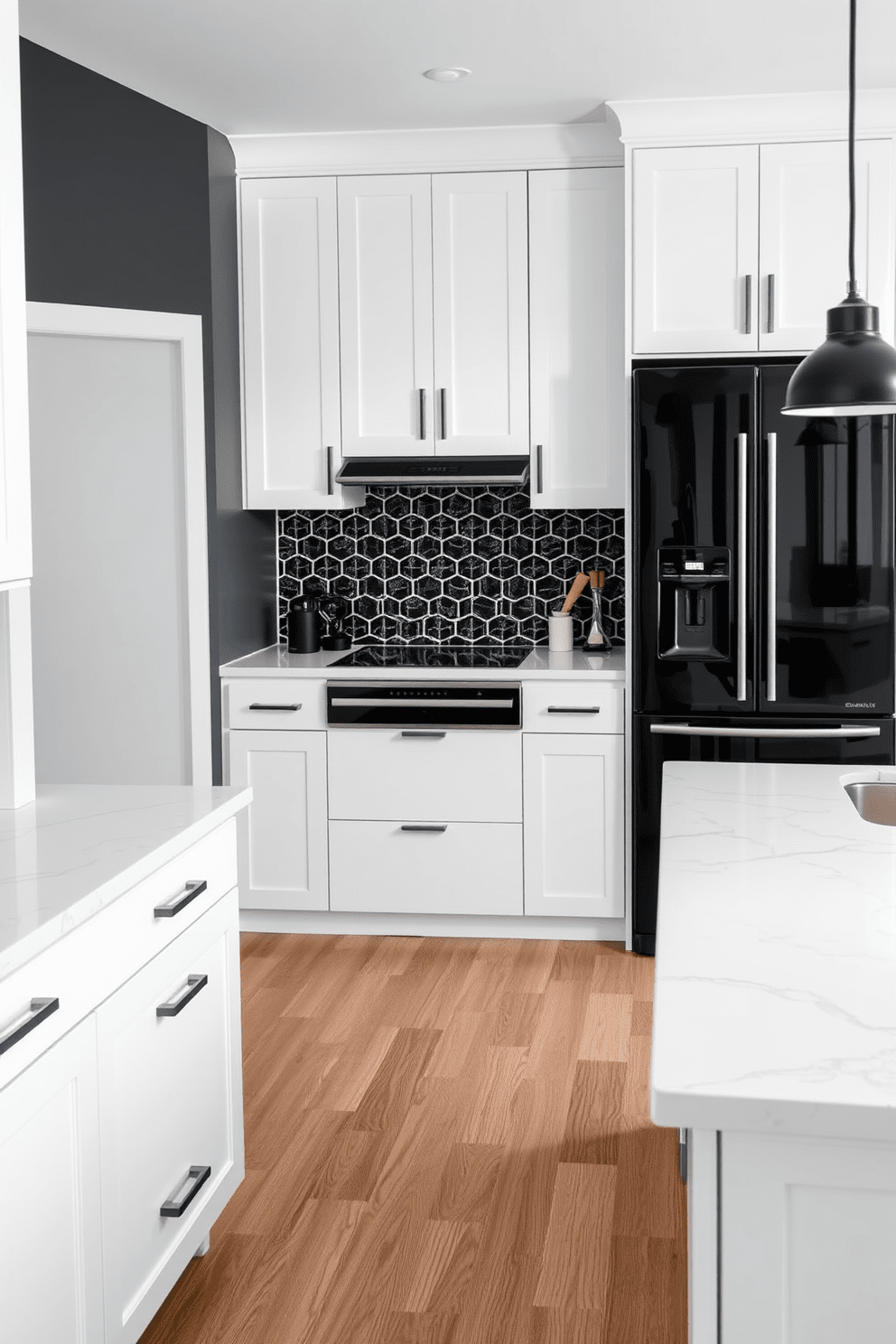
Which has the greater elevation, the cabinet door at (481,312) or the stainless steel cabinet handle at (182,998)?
the cabinet door at (481,312)

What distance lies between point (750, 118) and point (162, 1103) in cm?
335

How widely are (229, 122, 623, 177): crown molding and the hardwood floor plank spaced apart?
3.15m

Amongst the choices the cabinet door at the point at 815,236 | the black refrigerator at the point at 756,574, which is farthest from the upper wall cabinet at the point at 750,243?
the black refrigerator at the point at 756,574

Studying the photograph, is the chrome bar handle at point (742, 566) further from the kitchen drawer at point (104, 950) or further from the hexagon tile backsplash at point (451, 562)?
the kitchen drawer at point (104, 950)

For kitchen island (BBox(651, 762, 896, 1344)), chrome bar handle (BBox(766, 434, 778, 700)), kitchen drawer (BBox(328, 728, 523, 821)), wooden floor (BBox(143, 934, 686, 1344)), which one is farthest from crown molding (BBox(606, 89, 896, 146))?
kitchen island (BBox(651, 762, 896, 1344))

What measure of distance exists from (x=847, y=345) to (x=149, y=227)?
2589mm

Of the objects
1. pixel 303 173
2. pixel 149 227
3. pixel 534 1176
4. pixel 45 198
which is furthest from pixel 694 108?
pixel 534 1176

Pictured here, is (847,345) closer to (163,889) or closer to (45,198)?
(163,889)

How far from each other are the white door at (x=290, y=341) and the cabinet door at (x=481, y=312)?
368mm

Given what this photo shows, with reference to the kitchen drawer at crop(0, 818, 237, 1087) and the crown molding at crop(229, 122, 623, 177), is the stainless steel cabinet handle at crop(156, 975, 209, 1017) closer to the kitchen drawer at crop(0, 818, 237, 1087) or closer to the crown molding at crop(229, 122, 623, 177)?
the kitchen drawer at crop(0, 818, 237, 1087)

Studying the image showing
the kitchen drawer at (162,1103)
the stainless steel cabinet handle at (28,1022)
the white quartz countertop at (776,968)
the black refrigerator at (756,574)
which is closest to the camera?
the white quartz countertop at (776,968)

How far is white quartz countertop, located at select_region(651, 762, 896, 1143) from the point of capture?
3.98 feet

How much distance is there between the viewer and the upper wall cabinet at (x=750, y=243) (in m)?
3.96

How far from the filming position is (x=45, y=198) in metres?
3.72
